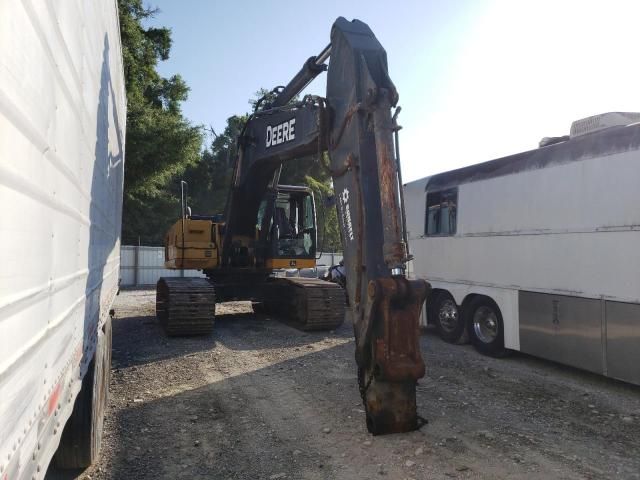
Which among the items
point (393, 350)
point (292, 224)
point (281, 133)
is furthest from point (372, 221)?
point (292, 224)

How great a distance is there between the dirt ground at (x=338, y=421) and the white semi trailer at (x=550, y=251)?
566 mm

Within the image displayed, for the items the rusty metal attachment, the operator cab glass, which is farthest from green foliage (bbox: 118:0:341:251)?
the rusty metal attachment

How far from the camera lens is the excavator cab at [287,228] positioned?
1098 cm

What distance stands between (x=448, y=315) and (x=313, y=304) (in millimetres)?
2587

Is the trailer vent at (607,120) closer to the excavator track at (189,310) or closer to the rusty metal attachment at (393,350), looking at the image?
the rusty metal attachment at (393,350)

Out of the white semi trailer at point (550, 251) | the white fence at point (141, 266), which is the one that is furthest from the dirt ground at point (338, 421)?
the white fence at point (141, 266)

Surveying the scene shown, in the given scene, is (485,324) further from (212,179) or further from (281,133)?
(212,179)

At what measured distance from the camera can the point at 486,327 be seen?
844 centimetres

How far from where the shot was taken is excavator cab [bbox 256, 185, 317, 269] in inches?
432

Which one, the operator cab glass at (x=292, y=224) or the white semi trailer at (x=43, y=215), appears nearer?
the white semi trailer at (x=43, y=215)

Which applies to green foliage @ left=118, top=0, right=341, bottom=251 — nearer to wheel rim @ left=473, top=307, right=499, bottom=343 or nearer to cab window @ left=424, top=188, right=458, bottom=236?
cab window @ left=424, top=188, right=458, bottom=236

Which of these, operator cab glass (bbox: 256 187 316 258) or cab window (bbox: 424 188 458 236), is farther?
operator cab glass (bbox: 256 187 316 258)

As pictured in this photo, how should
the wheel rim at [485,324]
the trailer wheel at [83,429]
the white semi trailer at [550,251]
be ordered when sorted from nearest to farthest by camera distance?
the trailer wheel at [83,429] → the white semi trailer at [550,251] → the wheel rim at [485,324]

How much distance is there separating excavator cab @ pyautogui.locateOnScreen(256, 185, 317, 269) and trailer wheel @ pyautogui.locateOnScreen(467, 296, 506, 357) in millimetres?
3959
